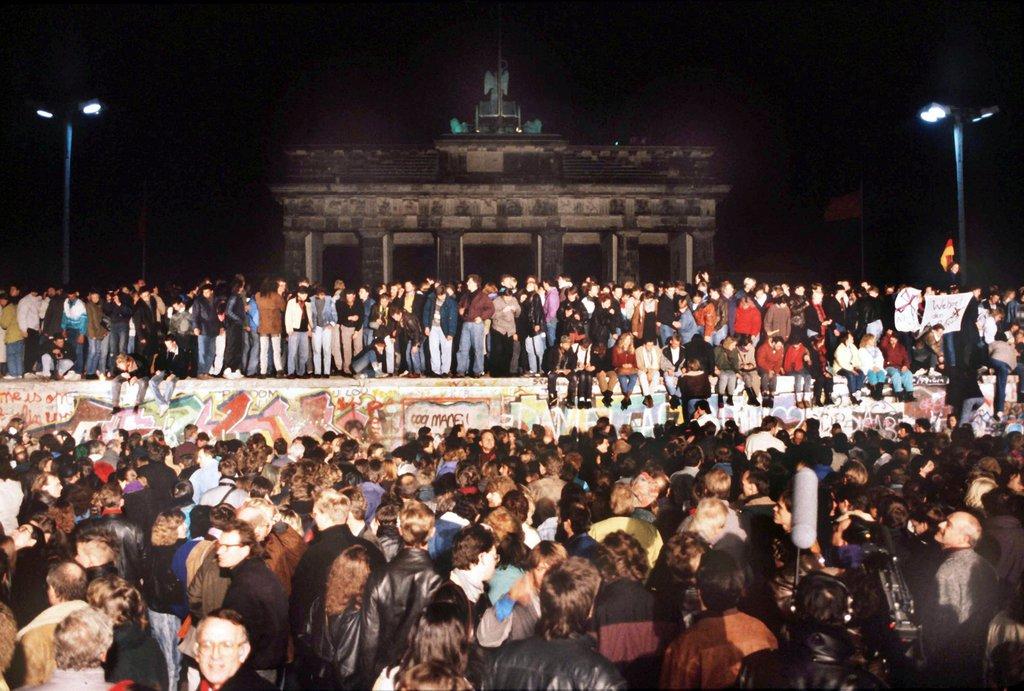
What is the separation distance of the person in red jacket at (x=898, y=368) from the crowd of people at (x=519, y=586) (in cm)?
947

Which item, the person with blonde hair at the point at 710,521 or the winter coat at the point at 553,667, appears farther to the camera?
the person with blonde hair at the point at 710,521

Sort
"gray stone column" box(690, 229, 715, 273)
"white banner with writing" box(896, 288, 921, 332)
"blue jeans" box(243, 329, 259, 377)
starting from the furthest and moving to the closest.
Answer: "gray stone column" box(690, 229, 715, 273)
"blue jeans" box(243, 329, 259, 377)
"white banner with writing" box(896, 288, 921, 332)

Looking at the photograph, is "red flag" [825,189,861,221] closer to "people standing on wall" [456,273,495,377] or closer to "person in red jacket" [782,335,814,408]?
"person in red jacket" [782,335,814,408]

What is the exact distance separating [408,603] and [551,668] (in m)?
1.70

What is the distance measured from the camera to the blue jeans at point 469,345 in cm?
2011

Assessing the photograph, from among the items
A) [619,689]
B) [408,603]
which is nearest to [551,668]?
[619,689]

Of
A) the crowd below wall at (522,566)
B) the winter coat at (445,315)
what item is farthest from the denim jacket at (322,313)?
the crowd below wall at (522,566)

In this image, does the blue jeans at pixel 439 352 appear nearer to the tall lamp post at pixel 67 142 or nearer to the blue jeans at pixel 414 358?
the blue jeans at pixel 414 358

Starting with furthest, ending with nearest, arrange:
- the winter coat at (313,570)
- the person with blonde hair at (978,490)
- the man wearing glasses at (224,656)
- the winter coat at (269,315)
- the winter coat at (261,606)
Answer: the winter coat at (269,315)
the person with blonde hair at (978,490)
the winter coat at (313,570)
the winter coat at (261,606)
the man wearing glasses at (224,656)

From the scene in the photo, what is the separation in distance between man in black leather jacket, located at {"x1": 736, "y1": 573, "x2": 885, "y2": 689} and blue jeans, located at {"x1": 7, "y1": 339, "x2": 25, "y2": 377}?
19.3 meters

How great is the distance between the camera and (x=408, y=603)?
6.62 metres

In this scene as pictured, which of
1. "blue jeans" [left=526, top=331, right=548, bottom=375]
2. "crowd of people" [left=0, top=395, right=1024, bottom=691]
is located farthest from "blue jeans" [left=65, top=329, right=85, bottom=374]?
"crowd of people" [left=0, top=395, right=1024, bottom=691]

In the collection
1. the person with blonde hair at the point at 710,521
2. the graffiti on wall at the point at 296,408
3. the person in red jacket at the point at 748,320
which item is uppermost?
the person in red jacket at the point at 748,320

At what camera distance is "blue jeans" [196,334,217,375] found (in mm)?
20125
